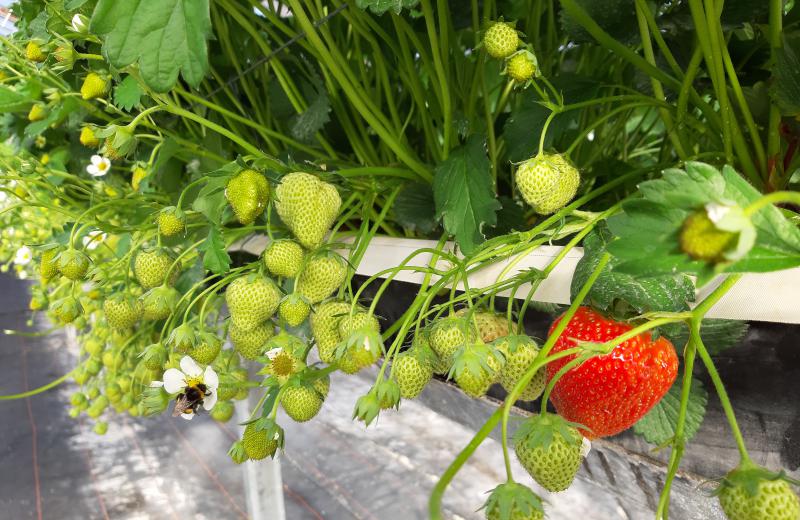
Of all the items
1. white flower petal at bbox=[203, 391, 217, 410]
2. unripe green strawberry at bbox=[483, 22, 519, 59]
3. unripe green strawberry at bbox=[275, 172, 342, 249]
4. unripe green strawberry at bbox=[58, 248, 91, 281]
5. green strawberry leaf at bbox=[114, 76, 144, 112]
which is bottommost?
white flower petal at bbox=[203, 391, 217, 410]

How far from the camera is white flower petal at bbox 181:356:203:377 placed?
40 centimetres

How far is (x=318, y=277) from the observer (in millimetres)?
389

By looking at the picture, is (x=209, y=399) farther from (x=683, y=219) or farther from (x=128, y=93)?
(x=683, y=219)

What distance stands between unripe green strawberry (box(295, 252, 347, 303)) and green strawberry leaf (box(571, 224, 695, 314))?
0.16 m

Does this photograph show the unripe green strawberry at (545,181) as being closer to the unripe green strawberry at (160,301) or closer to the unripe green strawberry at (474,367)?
the unripe green strawberry at (474,367)

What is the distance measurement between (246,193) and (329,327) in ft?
0.30

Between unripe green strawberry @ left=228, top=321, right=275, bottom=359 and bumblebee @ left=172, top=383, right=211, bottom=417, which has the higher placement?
unripe green strawberry @ left=228, top=321, right=275, bottom=359

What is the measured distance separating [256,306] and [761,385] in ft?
0.91

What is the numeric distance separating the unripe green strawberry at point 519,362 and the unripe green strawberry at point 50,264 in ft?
1.18

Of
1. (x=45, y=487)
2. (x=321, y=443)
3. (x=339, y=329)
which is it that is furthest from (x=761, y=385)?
(x=45, y=487)

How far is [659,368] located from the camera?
28 cm

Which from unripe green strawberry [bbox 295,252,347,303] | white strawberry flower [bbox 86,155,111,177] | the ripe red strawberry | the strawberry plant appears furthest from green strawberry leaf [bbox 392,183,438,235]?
white strawberry flower [bbox 86,155,111,177]

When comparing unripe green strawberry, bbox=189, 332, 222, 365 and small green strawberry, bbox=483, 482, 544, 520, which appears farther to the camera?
unripe green strawberry, bbox=189, 332, 222, 365

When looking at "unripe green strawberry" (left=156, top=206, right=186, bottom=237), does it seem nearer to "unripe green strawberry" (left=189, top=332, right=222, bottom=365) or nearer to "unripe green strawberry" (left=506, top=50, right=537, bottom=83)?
"unripe green strawberry" (left=189, top=332, right=222, bottom=365)
